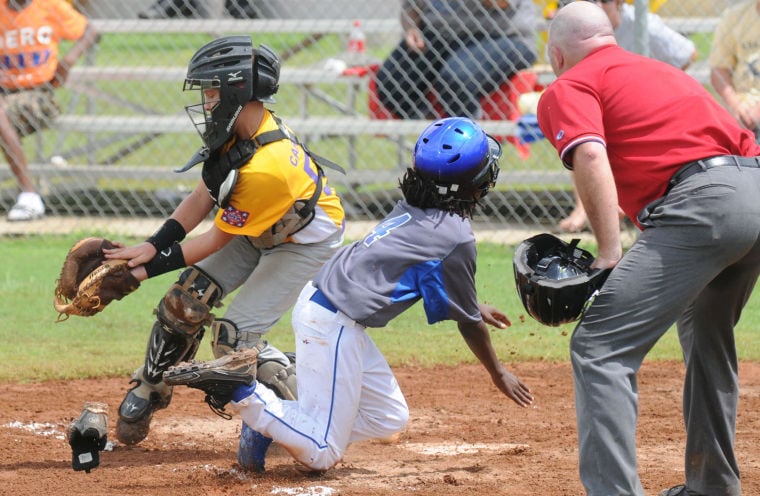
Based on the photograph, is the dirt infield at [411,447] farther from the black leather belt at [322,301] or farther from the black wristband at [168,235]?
the black wristband at [168,235]

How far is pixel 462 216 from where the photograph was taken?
4.35m

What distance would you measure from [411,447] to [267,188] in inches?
52.9

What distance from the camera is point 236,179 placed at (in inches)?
185

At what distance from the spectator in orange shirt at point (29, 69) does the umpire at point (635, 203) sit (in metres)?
7.12

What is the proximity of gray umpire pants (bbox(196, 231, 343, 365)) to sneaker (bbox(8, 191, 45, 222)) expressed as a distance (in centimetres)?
541

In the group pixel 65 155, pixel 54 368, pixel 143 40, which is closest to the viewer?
pixel 54 368

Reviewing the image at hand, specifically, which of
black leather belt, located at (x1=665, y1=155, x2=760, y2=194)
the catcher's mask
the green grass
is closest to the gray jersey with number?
the catcher's mask

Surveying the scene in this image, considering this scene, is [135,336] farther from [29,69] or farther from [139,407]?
[29,69]

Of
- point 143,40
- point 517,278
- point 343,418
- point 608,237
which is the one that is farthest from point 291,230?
point 143,40

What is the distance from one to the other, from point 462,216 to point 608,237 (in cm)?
80

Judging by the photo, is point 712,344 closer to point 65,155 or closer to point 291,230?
point 291,230

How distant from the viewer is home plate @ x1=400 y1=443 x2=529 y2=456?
4992 mm

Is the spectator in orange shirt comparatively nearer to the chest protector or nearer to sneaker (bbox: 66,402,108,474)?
the chest protector

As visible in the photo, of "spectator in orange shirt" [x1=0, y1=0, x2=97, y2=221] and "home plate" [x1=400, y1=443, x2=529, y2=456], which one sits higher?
"spectator in orange shirt" [x1=0, y1=0, x2=97, y2=221]
